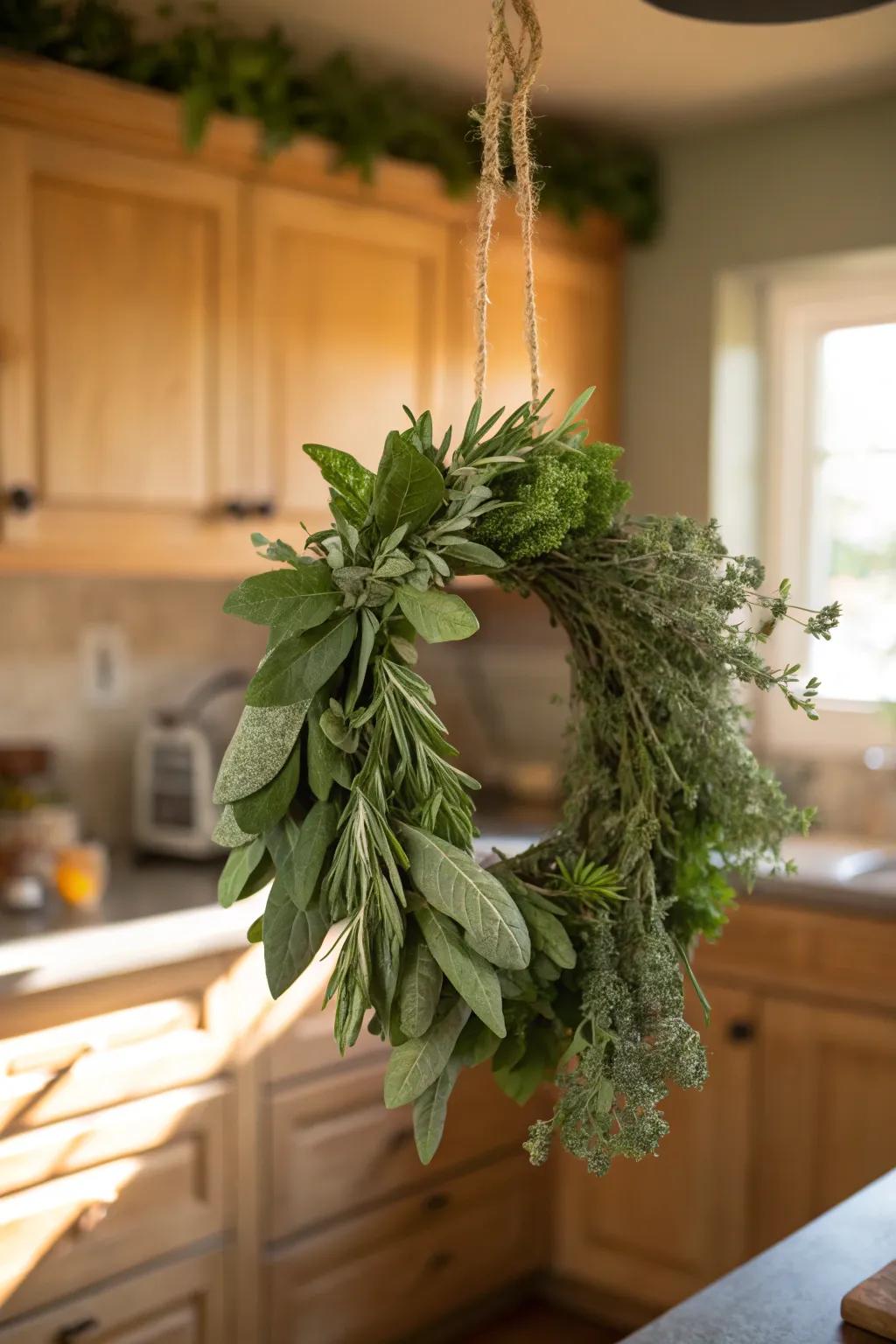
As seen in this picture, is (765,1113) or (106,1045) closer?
(106,1045)

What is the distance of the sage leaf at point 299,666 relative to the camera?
3.00 feet

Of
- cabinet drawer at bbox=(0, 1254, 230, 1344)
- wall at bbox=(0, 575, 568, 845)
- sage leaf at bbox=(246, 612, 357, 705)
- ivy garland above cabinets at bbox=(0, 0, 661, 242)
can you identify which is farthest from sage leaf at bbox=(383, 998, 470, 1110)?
ivy garland above cabinets at bbox=(0, 0, 661, 242)

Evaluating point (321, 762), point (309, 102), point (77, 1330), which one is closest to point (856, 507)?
point (309, 102)

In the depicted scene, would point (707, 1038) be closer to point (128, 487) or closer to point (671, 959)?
point (128, 487)

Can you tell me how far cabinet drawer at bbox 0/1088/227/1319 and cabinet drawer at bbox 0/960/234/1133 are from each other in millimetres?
45

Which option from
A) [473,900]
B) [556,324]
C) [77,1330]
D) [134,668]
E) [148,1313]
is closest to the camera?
[473,900]

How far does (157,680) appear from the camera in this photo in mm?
2949

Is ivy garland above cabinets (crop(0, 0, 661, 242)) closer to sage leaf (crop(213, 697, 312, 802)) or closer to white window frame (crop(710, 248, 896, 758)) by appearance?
white window frame (crop(710, 248, 896, 758))

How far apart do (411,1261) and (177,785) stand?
A: 3.24ft

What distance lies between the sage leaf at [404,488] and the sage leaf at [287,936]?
0.86 ft

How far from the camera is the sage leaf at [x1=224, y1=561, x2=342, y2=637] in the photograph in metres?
0.91

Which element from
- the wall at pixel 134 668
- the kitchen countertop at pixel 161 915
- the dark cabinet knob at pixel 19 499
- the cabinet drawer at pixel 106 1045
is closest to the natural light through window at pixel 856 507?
the kitchen countertop at pixel 161 915

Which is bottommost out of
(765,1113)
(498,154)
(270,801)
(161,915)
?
(765,1113)

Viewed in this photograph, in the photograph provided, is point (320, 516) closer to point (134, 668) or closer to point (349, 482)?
point (134, 668)
